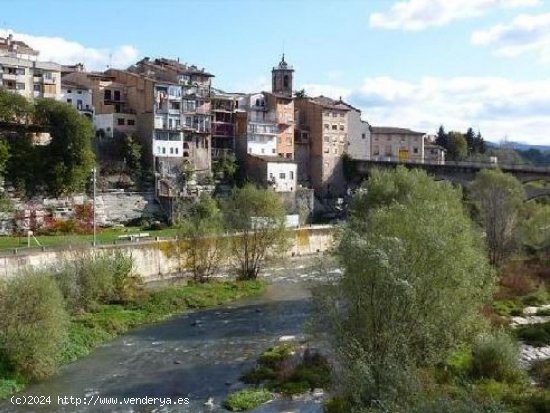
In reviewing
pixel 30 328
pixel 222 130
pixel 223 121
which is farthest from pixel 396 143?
pixel 30 328

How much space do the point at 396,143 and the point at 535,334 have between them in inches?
3391

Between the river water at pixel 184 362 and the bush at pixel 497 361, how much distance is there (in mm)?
6823

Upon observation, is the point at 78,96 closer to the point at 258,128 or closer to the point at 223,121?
the point at 223,121

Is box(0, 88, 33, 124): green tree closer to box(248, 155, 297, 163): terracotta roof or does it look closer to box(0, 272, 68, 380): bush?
box(248, 155, 297, 163): terracotta roof

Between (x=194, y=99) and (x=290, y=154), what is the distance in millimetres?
18500

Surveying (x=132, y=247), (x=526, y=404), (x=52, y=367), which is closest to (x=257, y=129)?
(x=132, y=247)

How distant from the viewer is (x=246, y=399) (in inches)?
1048

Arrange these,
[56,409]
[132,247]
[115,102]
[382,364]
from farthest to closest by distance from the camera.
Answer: [115,102] → [132,247] → [56,409] → [382,364]

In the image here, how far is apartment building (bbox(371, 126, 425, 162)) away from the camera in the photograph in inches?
4633

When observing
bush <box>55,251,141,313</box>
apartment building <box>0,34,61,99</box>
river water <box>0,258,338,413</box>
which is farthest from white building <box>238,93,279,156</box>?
bush <box>55,251,141,313</box>

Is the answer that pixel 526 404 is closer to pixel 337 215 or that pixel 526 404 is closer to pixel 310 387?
pixel 310 387

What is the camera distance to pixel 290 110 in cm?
9988

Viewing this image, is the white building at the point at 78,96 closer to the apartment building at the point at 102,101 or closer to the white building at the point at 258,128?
the apartment building at the point at 102,101

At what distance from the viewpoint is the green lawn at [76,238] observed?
51.0 meters
